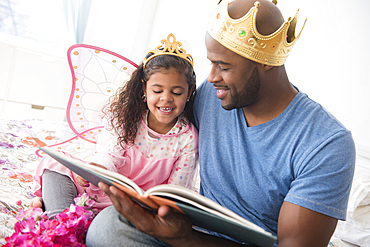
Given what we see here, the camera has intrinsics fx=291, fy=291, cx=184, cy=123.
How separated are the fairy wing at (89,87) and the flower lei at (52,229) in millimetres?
537

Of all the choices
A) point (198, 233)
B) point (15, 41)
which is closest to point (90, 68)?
point (198, 233)

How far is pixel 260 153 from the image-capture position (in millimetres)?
1069

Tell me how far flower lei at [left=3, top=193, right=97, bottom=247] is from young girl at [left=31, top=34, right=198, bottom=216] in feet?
0.87

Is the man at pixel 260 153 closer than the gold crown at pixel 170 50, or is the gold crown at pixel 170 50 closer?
the man at pixel 260 153

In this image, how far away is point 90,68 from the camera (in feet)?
4.91

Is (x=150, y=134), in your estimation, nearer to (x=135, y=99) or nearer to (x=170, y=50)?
(x=135, y=99)

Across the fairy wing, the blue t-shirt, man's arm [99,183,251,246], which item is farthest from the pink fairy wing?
man's arm [99,183,251,246]

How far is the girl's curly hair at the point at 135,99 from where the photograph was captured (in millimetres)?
1279

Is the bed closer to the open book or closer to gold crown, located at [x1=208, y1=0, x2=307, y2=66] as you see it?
the open book

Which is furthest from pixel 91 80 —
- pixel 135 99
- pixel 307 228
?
pixel 307 228

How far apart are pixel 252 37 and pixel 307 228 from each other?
0.65 metres

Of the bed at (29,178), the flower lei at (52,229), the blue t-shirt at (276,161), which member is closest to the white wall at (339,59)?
the bed at (29,178)

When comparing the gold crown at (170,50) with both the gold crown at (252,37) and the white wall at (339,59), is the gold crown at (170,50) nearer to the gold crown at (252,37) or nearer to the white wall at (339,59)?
the gold crown at (252,37)

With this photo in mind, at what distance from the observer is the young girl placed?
1.25 meters
